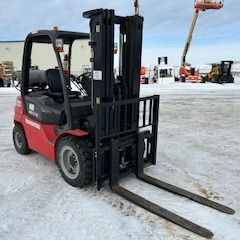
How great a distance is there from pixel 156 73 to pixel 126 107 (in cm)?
2326

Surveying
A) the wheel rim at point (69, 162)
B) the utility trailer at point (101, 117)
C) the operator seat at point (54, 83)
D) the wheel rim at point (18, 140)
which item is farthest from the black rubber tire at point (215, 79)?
the wheel rim at point (69, 162)

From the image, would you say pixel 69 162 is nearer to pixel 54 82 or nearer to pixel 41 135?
pixel 41 135

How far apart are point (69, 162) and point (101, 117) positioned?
Result: 86 cm

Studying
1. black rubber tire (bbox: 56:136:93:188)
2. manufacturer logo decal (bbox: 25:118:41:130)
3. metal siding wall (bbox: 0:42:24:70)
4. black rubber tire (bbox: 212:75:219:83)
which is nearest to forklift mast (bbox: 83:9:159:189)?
black rubber tire (bbox: 56:136:93:188)

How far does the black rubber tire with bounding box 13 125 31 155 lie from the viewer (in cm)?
497

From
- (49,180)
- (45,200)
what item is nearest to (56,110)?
(49,180)

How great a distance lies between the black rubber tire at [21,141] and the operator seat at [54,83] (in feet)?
3.53

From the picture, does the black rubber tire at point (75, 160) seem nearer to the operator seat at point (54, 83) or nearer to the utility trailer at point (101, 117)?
the utility trailer at point (101, 117)

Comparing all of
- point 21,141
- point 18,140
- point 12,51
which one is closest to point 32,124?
point 21,141

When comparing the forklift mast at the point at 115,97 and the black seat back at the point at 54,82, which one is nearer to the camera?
the forklift mast at the point at 115,97

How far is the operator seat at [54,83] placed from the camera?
430 cm

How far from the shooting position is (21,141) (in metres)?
5.06

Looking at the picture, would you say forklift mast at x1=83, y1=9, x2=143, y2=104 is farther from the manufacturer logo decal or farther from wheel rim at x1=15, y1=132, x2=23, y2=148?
wheel rim at x1=15, y1=132, x2=23, y2=148

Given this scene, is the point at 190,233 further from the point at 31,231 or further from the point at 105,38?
A: the point at 105,38
